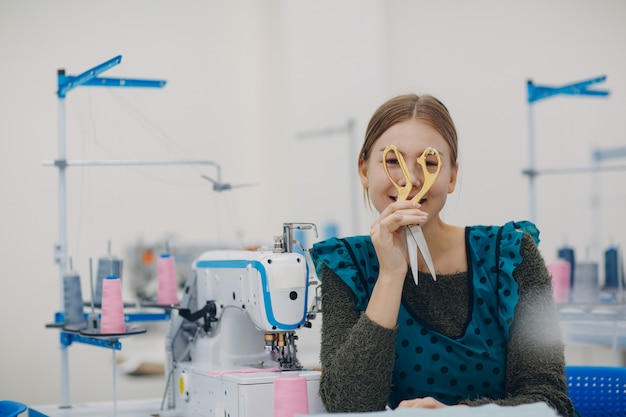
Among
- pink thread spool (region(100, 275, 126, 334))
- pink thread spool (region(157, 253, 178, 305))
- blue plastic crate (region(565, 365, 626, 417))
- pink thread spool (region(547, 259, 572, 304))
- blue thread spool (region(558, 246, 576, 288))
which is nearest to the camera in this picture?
blue plastic crate (region(565, 365, 626, 417))

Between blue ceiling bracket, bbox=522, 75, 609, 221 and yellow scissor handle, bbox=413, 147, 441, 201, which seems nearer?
yellow scissor handle, bbox=413, 147, 441, 201

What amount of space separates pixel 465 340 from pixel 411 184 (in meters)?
0.29

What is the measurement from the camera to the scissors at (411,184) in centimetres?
133

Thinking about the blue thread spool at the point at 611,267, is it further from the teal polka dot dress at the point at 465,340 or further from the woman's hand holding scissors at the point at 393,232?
the woman's hand holding scissors at the point at 393,232

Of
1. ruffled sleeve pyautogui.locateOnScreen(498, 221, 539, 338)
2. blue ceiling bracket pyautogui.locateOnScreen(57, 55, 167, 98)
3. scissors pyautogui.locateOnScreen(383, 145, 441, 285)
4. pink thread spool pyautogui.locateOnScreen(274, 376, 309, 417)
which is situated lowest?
pink thread spool pyautogui.locateOnScreen(274, 376, 309, 417)

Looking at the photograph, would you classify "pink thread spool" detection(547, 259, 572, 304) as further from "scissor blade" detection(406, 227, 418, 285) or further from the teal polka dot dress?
"scissor blade" detection(406, 227, 418, 285)

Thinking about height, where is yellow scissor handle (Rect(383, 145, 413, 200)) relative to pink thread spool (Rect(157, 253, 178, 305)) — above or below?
above

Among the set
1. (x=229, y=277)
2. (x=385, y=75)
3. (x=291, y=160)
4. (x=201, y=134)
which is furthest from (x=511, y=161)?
(x=229, y=277)

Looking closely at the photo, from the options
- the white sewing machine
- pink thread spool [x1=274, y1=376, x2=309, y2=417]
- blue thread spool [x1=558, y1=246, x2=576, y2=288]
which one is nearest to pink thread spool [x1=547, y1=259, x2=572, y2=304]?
blue thread spool [x1=558, y1=246, x2=576, y2=288]

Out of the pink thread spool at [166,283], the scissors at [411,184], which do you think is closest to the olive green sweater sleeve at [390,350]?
the scissors at [411,184]

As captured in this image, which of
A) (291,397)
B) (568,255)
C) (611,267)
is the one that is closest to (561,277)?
(568,255)

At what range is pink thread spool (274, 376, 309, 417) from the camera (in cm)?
133

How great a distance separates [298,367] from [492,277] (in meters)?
0.46

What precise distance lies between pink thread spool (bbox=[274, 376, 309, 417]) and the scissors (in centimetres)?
26
